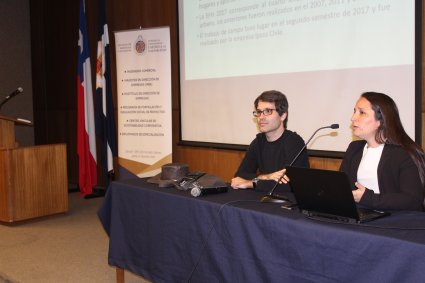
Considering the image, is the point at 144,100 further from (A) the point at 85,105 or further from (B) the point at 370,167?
(B) the point at 370,167

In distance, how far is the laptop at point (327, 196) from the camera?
1640 mm

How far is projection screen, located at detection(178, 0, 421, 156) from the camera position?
3.03 m

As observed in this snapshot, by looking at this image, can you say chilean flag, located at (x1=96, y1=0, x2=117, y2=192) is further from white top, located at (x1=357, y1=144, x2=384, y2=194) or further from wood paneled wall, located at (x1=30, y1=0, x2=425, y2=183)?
white top, located at (x1=357, y1=144, x2=384, y2=194)

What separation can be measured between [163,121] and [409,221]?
3.28 m

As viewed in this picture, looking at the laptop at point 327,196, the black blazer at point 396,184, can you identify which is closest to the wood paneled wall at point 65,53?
the black blazer at point 396,184

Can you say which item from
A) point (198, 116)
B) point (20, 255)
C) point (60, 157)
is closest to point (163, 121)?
point (198, 116)

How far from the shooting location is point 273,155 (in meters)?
2.71

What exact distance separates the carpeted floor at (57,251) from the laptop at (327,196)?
1.63 meters

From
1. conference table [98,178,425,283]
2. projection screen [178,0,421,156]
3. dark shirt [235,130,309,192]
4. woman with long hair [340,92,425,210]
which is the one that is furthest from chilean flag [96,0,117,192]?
woman with long hair [340,92,425,210]

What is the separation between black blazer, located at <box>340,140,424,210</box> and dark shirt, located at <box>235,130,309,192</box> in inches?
22.8

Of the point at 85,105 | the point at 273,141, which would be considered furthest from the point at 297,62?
the point at 85,105

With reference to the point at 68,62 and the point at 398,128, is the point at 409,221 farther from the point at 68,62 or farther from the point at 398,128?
the point at 68,62

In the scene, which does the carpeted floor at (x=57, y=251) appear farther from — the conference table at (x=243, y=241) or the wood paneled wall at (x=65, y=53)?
the wood paneled wall at (x=65, y=53)

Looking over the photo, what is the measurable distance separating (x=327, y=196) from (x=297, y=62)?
205cm
